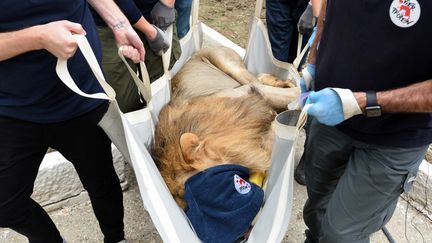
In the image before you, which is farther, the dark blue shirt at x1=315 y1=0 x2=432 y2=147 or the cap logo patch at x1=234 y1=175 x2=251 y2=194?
the cap logo patch at x1=234 y1=175 x2=251 y2=194

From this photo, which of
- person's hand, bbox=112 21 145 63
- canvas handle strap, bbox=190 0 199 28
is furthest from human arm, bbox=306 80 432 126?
canvas handle strap, bbox=190 0 199 28

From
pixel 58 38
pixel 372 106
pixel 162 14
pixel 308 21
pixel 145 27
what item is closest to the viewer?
pixel 58 38

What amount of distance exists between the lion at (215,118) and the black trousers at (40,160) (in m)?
0.32

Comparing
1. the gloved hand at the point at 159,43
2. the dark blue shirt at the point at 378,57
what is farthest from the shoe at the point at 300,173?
the gloved hand at the point at 159,43

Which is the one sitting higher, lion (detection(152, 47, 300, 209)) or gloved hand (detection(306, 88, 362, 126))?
gloved hand (detection(306, 88, 362, 126))

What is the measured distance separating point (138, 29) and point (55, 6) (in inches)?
27.8

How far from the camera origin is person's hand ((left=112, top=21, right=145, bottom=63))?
184 cm

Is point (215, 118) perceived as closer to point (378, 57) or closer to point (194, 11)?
point (194, 11)

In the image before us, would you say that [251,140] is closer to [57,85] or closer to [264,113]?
[264,113]

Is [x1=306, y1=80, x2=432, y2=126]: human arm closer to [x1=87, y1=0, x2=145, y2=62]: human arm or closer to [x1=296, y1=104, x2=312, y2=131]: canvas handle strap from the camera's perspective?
[x1=296, y1=104, x2=312, y2=131]: canvas handle strap

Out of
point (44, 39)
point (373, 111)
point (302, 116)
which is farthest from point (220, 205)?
point (44, 39)

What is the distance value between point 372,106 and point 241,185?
2.05 ft

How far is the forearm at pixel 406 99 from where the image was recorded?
1.39 metres

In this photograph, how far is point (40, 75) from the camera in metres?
1.53
